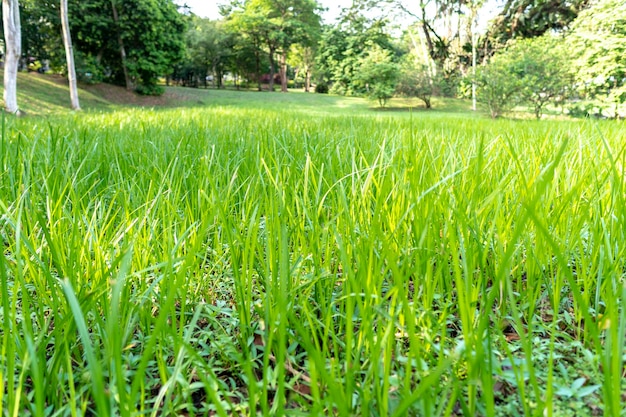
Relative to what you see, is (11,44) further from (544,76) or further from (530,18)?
(530,18)

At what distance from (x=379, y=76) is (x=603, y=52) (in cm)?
1131

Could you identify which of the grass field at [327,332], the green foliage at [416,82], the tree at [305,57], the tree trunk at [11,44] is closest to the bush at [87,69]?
the tree trunk at [11,44]

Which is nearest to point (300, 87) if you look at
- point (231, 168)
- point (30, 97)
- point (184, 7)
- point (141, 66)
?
point (184, 7)

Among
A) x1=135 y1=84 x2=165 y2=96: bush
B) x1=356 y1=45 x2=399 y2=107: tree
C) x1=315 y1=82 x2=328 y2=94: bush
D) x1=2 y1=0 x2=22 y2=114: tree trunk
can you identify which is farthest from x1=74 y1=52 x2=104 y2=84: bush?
x1=315 y1=82 x2=328 y2=94: bush

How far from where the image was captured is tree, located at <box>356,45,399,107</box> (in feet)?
57.2

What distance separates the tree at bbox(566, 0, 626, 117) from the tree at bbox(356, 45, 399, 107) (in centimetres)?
971

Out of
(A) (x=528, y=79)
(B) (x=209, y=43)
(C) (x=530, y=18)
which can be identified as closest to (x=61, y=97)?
(A) (x=528, y=79)

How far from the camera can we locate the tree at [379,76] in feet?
57.2

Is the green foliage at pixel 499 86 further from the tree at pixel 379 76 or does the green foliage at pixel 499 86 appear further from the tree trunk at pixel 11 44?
the tree trunk at pixel 11 44

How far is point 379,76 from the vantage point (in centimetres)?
1792

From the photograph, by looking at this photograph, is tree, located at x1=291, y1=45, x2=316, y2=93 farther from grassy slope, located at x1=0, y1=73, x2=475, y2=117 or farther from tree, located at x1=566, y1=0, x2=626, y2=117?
tree, located at x1=566, y1=0, x2=626, y2=117

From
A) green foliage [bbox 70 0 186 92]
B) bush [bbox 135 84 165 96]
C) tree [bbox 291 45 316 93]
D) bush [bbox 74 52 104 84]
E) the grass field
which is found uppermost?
tree [bbox 291 45 316 93]

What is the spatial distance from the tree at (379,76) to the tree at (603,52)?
9715 millimetres

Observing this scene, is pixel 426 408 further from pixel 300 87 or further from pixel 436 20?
pixel 300 87
